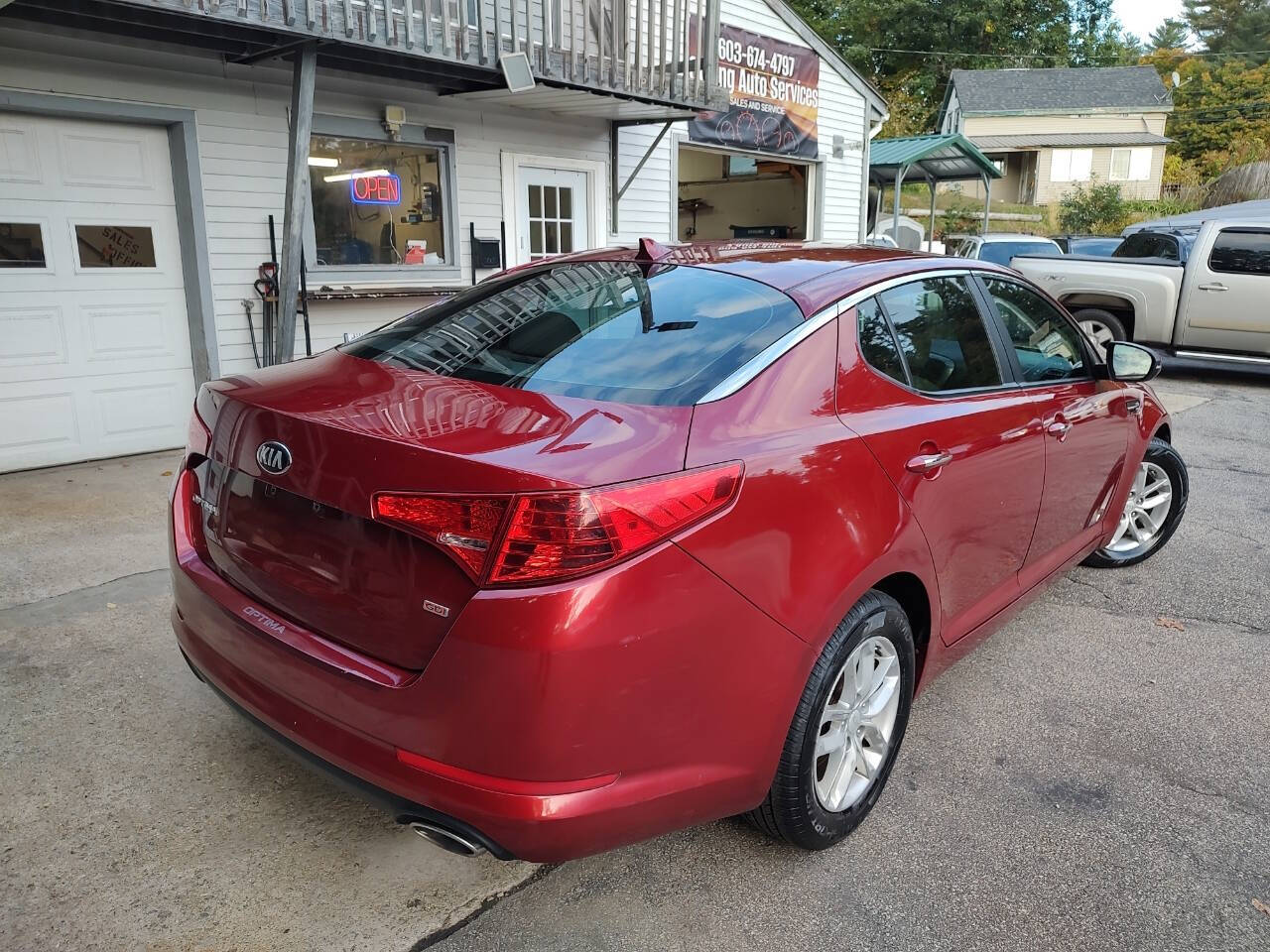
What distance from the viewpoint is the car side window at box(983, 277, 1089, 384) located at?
11.1 feet

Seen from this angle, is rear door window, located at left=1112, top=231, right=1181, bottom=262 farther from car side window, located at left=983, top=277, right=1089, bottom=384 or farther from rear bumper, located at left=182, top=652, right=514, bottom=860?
rear bumper, located at left=182, top=652, right=514, bottom=860

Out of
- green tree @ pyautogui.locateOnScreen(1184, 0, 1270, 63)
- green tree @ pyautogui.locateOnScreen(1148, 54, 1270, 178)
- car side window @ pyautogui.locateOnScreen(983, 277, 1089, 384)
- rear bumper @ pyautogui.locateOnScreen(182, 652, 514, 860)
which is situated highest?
green tree @ pyautogui.locateOnScreen(1184, 0, 1270, 63)

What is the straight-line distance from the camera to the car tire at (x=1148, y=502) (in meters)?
4.58

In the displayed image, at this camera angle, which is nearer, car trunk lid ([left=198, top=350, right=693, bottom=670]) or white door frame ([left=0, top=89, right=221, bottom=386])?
car trunk lid ([left=198, top=350, right=693, bottom=670])

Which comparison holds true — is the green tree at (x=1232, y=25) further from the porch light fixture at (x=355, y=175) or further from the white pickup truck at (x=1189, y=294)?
the porch light fixture at (x=355, y=175)

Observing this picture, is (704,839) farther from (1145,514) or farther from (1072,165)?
(1072,165)

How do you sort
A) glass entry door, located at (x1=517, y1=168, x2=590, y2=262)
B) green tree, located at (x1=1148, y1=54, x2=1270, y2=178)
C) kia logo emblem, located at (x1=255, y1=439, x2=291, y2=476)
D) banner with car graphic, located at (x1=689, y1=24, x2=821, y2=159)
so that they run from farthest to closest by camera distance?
green tree, located at (x1=1148, y1=54, x2=1270, y2=178), banner with car graphic, located at (x1=689, y1=24, x2=821, y2=159), glass entry door, located at (x1=517, y1=168, x2=590, y2=262), kia logo emblem, located at (x1=255, y1=439, x2=291, y2=476)

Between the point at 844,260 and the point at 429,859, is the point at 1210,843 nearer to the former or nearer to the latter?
the point at 844,260

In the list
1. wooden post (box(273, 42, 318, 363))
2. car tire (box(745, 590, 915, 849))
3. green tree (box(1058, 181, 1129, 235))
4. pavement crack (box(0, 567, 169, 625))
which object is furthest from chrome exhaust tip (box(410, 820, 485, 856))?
green tree (box(1058, 181, 1129, 235))

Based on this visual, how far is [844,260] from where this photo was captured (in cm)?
284

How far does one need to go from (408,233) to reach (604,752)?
270 inches

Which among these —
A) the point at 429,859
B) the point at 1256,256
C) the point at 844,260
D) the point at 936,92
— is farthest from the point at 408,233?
the point at 936,92

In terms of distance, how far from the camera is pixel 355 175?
7.44 metres

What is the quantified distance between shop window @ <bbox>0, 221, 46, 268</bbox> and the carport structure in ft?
39.3
